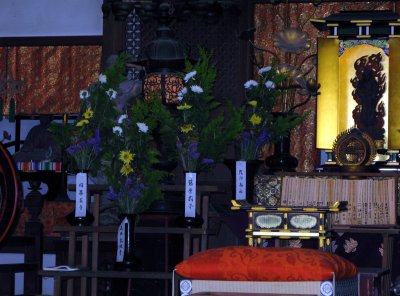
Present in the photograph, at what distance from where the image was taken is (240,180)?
6887 millimetres

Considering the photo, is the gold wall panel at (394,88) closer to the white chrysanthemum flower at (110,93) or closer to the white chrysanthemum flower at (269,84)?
the white chrysanthemum flower at (269,84)

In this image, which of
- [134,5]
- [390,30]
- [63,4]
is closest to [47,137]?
[63,4]

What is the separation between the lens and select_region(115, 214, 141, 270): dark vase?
257 inches

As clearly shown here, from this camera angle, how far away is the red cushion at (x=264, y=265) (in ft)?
16.3

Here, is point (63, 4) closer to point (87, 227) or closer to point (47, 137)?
point (47, 137)

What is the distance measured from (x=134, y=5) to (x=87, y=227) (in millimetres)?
3270

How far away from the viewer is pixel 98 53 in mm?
10898

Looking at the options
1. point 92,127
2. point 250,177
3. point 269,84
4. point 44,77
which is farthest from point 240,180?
point 44,77

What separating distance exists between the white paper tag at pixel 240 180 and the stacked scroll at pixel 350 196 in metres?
0.26

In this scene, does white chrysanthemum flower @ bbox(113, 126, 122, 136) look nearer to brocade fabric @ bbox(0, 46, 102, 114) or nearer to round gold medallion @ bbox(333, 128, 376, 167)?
round gold medallion @ bbox(333, 128, 376, 167)

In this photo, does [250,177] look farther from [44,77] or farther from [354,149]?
[44,77]

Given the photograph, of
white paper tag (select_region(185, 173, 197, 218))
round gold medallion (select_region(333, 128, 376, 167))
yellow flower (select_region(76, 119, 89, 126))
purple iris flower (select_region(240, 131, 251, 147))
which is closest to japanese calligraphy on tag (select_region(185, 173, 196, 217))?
white paper tag (select_region(185, 173, 197, 218))

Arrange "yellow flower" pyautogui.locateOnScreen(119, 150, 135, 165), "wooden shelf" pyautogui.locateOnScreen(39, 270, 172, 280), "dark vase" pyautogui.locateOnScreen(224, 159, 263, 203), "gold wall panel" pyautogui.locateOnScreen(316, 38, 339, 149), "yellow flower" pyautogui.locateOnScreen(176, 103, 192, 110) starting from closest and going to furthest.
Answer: "wooden shelf" pyautogui.locateOnScreen(39, 270, 172, 280) < "yellow flower" pyautogui.locateOnScreen(119, 150, 135, 165) < "yellow flower" pyautogui.locateOnScreen(176, 103, 192, 110) < "dark vase" pyautogui.locateOnScreen(224, 159, 263, 203) < "gold wall panel" pyautogui.locateOnScreen(316, 38, 339, 149)

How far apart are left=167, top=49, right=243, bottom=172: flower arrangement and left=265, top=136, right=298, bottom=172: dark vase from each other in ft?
2.57
